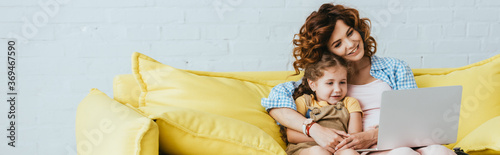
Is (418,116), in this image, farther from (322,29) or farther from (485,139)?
(322,29)

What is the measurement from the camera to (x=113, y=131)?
43.6 inches

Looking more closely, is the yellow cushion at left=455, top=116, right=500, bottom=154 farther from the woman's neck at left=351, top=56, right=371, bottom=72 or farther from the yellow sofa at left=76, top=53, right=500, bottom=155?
the woman's neck at left=351, top=56, right=371, bottom=72

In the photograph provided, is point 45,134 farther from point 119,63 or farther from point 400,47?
point 400,47

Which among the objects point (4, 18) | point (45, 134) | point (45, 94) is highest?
point (4, 18)

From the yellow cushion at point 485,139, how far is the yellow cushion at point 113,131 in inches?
37.7

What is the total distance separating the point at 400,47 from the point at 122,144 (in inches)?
66.0

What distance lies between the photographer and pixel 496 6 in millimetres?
2326

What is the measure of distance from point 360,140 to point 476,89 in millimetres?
547

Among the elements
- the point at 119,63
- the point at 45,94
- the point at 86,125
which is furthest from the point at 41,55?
the point at 86,125

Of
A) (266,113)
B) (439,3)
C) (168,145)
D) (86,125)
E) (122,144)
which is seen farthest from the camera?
(439,3)

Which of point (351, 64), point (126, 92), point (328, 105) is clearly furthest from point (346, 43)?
point (126, 92)

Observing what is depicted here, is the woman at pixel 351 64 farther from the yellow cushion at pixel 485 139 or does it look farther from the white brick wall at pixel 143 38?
the white brick wall at pixel 143 38

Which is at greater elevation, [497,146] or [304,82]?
[304,82]

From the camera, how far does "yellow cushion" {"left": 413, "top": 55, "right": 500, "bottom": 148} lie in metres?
1.59
